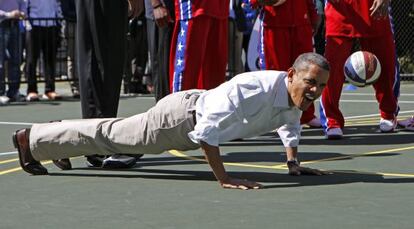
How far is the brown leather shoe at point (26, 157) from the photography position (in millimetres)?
7340

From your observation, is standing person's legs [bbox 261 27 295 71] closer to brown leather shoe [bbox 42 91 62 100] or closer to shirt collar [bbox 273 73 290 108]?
shirt collar [bbox 273 73 290 108]

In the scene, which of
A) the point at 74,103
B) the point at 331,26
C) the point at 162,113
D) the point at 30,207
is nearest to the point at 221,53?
the point at 331,26

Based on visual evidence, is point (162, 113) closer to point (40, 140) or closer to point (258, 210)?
point (40, 140)

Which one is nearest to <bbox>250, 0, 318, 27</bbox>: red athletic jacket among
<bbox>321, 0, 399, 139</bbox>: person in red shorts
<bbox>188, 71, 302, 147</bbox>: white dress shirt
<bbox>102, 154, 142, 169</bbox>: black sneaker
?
<bbox>321, 0, 399, 139</bbox>: person in red shorts

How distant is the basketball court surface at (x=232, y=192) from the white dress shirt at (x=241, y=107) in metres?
0.37

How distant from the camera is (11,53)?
53.2 feet

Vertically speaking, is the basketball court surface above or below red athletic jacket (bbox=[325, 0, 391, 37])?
below

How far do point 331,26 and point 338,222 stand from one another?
4.74 m

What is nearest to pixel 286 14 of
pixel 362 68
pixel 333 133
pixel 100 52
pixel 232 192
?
pixel 362 68

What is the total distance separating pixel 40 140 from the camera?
727cm

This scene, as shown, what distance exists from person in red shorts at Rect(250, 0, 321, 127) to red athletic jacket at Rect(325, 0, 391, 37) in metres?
0.34

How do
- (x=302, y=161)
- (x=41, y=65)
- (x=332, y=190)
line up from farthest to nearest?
(x=41, y=65)
(x=302, y=161)
(x=332, y=190)

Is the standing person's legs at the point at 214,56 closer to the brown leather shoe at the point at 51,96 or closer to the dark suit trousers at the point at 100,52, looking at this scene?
the dark suit trousers at the point at 100,52

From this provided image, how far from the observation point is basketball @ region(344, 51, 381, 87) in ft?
31.8
